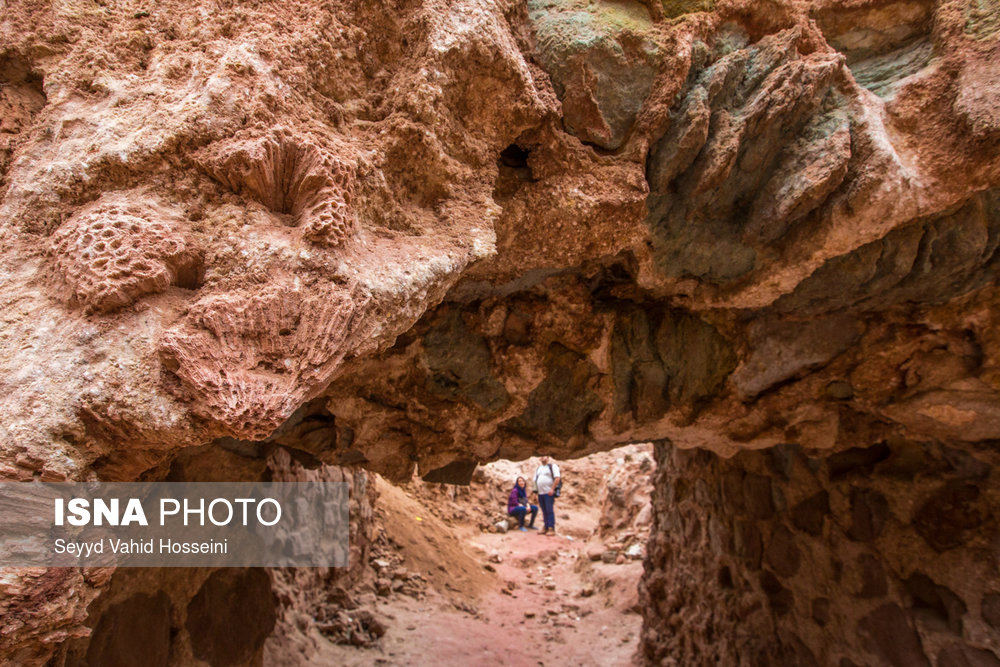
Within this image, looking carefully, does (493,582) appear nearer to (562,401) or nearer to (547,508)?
(547,508)

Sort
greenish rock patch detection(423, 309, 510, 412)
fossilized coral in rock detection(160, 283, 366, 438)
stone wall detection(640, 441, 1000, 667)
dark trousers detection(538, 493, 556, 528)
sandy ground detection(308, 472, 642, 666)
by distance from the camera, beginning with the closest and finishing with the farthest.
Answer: fossilized coral in rock detection(160, 283, 366, 438) < greenish rock patch detection(423, 309, 510, 412) < stone wall detection(640, 441, 1000, 667) < sandy ground detection(308, 472, 642, 666) < dark trousers detection(538, 493, 556, 528)

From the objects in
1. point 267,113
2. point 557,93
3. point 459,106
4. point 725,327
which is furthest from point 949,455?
point 267,113

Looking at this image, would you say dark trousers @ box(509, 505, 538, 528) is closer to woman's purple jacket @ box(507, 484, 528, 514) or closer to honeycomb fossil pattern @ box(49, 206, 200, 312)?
woman's purple jacket @ box(507, 484, 528, 514)

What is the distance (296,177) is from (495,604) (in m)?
3.87

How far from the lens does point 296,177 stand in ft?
3.70

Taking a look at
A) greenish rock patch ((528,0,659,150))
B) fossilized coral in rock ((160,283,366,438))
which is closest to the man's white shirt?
greenish rock patch ((528,0,659,150))

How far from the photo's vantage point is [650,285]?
5.96 ft

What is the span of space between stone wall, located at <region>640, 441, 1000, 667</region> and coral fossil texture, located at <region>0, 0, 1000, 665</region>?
17 millimetres

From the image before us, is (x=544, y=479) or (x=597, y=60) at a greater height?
(x=597, y=60)

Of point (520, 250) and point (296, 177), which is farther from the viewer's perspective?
point (520, 250)

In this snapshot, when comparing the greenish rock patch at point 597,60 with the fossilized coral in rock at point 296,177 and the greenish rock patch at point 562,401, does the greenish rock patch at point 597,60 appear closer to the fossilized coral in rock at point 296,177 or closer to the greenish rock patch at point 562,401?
the fossilized coral in rock at point 296,177

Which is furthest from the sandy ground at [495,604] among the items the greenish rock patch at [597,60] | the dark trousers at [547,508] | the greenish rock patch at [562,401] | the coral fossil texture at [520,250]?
the greenish rock patch at [597,60]

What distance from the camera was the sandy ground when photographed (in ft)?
10.8

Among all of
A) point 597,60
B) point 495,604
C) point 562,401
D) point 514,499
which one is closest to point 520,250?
point 597,60
